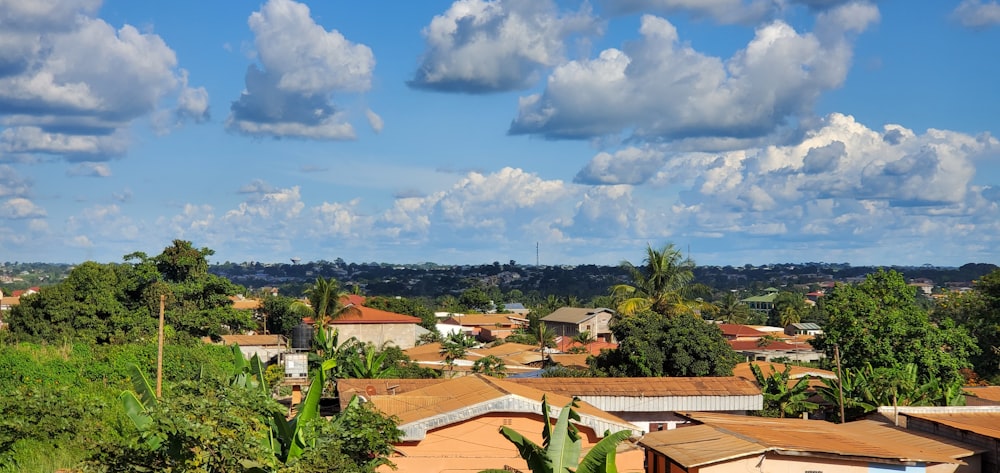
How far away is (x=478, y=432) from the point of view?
20.5 metres

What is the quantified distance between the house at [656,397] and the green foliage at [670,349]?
5.05 meters

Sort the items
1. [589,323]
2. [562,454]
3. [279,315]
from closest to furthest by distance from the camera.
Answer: [562,454] → [279,315] → [589,323]

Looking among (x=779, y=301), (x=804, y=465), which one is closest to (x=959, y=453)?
(x=804, y=465)

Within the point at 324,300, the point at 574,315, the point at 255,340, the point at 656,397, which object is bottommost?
the point at 255,340

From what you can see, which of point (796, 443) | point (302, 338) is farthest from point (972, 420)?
point (302, 338)

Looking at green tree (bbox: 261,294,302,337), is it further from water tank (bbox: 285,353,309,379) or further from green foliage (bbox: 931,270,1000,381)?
green foliage (bbox: 931,270,1000,381)

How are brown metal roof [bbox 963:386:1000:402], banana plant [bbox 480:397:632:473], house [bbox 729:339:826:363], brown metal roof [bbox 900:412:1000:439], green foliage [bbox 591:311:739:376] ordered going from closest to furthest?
banana plant [bbox 480:397:632:473]
brown metal roof [bbox 900:412:1000:439]
brown metal roof [bbox 963:386:1000:402]
green foliage [bbox 591:311:739:376]
house [bbox 729:339:826:363]

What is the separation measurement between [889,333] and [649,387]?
33.5 ft

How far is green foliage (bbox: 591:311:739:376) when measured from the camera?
33.3 m

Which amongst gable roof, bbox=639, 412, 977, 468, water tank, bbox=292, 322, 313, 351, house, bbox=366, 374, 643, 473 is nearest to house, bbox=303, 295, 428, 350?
water tank, bbox=292, 322, 313, 351

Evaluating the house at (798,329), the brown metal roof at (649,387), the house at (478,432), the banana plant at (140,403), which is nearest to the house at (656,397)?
the brown metal roof at (649,387)

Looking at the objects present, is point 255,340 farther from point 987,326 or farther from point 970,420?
point 970,420

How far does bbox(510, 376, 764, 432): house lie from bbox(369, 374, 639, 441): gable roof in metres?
3.83

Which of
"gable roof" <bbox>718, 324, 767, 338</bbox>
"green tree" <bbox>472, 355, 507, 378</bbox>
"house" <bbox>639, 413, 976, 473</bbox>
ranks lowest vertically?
"green tree" <bbox>472, 355, 507, 378</bbox>
